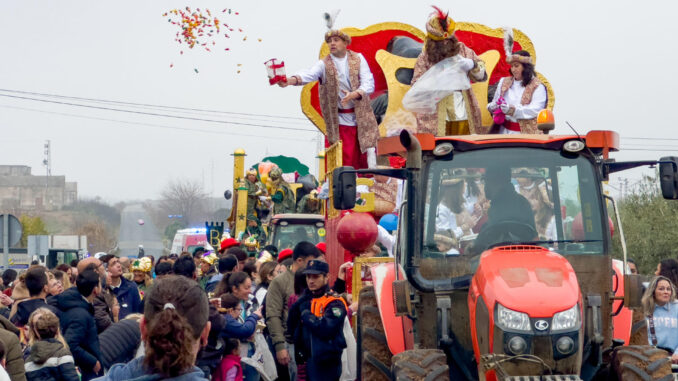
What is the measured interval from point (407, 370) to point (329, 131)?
20.4 feet

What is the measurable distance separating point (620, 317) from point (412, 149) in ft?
6.45

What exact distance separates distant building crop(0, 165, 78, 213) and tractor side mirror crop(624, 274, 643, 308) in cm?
11094

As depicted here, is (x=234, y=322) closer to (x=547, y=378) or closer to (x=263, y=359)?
(x=263, y=359)

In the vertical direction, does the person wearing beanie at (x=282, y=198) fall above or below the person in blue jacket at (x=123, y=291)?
above

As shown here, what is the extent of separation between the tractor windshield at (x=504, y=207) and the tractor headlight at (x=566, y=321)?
77 centimetres

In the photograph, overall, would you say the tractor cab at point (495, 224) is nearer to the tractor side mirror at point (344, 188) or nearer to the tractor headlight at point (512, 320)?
the tractor headlight at point (512, 320)

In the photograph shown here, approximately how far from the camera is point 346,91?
41.4 feet

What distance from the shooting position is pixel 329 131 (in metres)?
12.8

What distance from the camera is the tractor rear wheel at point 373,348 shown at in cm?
822

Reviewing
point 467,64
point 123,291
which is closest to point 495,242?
point 467,64

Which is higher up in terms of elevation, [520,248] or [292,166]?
[292,166]

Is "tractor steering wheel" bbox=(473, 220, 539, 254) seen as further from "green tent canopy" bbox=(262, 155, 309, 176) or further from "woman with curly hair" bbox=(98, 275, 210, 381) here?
"green tent canopy" bbox=(262, 155, 309, 176)

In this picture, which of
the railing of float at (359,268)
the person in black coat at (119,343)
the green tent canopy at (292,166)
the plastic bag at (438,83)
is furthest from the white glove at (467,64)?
the green tent canopy at (292,166)

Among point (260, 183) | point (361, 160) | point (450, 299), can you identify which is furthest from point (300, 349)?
point (260, 183)
